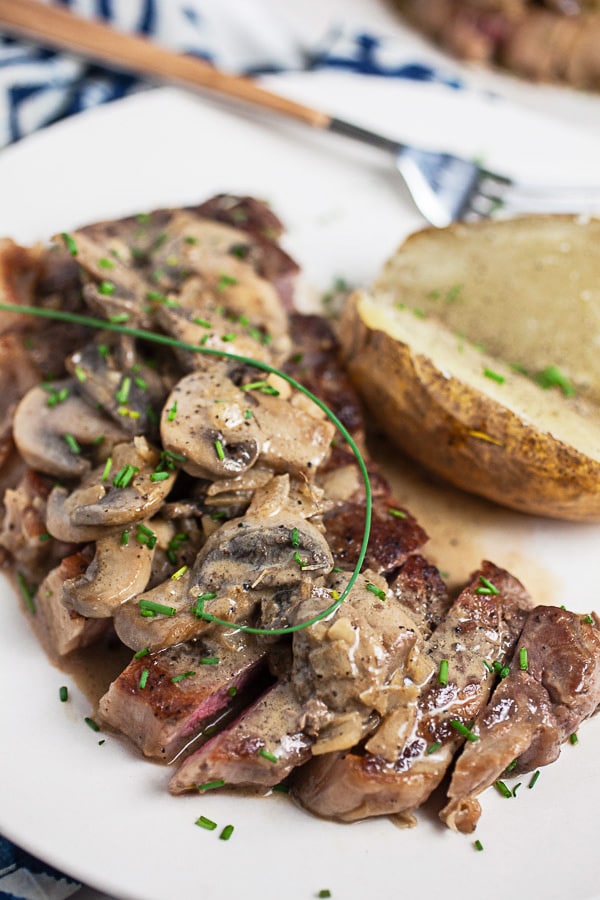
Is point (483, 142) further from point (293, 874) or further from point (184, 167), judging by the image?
point (293, 874)

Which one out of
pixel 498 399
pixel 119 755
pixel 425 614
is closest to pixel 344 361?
pixel 498 399

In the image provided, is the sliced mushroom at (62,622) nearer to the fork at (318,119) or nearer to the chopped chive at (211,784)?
the chopped chive at (211,784)

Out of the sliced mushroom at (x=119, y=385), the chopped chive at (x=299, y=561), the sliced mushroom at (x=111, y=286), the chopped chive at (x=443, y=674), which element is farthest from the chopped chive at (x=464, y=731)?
the sliced mushroom at (x=111, y=286)

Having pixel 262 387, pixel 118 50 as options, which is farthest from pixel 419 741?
pixel 118 50

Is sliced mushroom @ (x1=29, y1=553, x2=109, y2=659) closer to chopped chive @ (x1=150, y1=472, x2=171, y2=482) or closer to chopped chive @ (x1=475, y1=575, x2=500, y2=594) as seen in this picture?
chopped chive @ (x1=150, y1=472, x2=171, y2=482)

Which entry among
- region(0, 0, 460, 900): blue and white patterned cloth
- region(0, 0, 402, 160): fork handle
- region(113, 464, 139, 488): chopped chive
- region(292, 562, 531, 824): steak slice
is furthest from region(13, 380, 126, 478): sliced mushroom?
region(0, 0, 402, 160): fork handle

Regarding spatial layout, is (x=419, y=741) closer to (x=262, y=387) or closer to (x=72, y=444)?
(x=262, y=387)
